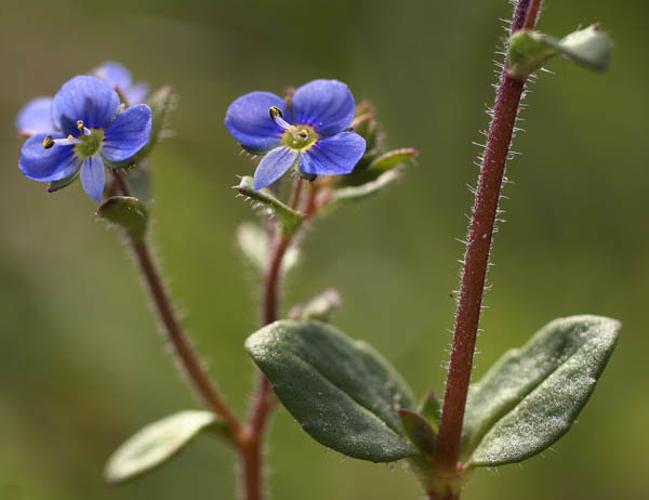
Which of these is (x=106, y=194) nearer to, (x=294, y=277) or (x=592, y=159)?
(x=294, y=277)

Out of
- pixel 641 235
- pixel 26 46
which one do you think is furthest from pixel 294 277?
pixel 26 46

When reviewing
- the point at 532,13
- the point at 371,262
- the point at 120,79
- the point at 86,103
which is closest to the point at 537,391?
the point at 532,13

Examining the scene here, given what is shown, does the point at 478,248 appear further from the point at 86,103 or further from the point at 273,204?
the point at 86,103

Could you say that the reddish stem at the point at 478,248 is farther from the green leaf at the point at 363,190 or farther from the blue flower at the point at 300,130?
the green leaf at the point at 363,190

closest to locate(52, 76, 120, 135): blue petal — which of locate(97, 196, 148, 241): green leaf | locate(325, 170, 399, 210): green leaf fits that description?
locate(97, 196, 148, 241): green leaf

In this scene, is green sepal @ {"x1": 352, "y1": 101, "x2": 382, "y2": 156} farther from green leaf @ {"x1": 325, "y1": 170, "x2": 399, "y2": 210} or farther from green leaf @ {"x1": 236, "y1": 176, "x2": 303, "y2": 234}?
green leaf @ {"x1": 236, "y1": 176, "x2": 303, "y2": 234}

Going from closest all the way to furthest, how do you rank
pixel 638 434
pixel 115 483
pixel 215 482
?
1. pixel 115 483
2. pixel 638 434
3. pixel 215 482
